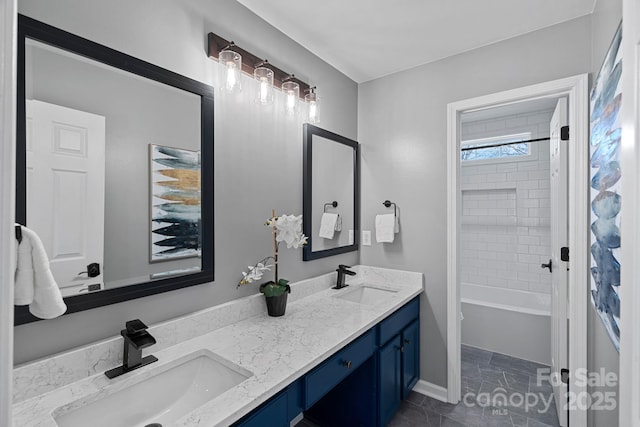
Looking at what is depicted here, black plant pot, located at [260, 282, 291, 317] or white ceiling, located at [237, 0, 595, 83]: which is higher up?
white ceiling, located at [237, 0, 595, 83]

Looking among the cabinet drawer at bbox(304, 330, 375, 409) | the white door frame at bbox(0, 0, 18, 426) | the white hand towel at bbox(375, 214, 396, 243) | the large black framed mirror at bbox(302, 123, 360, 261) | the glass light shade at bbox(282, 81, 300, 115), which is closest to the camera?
the white door frame at bbox(0, 0, 18, 426)

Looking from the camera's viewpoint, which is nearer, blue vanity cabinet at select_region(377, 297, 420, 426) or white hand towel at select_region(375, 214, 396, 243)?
blue vanity cabinet at select_region(377, 297, 420, 426)

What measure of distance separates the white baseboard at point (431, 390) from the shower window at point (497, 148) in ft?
7.35

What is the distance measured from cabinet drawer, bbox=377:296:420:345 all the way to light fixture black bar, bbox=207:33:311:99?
1.54 m

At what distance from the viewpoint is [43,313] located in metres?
0.81

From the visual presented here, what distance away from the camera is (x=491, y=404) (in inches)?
87.1

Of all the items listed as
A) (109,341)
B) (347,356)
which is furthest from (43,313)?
(347,356)

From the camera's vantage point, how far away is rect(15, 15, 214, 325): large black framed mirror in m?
1.03

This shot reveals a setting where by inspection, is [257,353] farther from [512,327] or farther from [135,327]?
[512,327]

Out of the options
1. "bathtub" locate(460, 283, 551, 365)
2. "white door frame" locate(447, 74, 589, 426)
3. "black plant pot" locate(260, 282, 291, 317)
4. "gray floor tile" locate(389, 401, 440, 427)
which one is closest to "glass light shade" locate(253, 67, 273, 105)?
"black plant pot" locate(260, 282, 291, 317)

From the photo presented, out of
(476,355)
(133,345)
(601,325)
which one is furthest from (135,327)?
(476,355)

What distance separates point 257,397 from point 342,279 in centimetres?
139

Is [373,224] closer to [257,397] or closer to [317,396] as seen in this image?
[317,396]

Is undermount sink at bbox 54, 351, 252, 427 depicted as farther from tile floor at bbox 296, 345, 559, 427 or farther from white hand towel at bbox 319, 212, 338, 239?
white hand towel at bbox 319, 212, 338, 239
